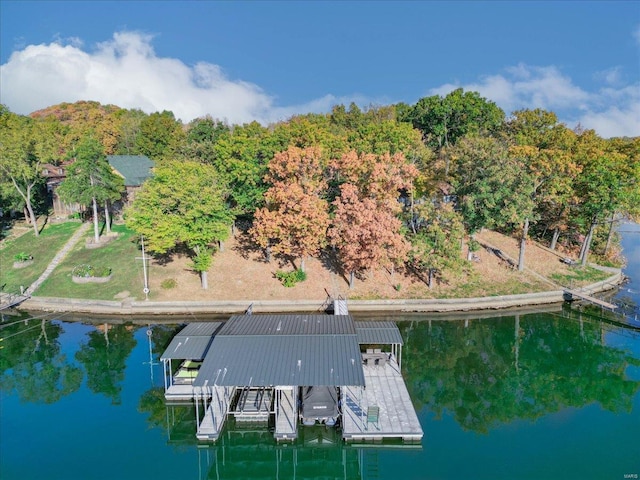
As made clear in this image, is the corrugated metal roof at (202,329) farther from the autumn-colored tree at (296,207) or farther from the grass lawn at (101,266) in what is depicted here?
the grass lawn at (101,266)

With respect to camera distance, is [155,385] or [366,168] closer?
[155,385]

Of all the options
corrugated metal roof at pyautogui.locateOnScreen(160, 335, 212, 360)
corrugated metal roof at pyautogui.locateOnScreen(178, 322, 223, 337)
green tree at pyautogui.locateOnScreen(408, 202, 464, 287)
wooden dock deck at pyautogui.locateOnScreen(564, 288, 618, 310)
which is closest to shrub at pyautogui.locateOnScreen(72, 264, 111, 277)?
corrugated metal roof at pyautogui.locateOnScreen(178, 322, 223, 337)

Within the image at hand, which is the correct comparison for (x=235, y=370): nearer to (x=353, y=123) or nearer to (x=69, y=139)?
(x=353, y=123)

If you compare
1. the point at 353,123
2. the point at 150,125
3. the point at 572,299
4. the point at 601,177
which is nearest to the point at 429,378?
the point at 572,299

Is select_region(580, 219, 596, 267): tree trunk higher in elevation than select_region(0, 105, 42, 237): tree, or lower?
lower

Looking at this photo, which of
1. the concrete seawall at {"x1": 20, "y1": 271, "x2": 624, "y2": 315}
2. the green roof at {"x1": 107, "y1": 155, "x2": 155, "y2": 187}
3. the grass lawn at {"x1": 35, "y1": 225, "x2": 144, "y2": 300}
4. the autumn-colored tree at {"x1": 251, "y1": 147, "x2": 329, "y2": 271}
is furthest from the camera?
the green roof at {"x1": 107, "y1": 155, "x2": 155, "y2": 187}

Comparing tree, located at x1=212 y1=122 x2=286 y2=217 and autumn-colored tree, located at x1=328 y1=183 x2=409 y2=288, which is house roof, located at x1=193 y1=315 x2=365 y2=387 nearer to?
autumn-colored tree, located at x1=328 y1=183 x2=409 y2=288

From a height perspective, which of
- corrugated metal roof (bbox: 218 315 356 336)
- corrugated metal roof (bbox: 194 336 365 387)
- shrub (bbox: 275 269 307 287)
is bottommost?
corrugated metal roof (bbox: 194 336 365 387)
